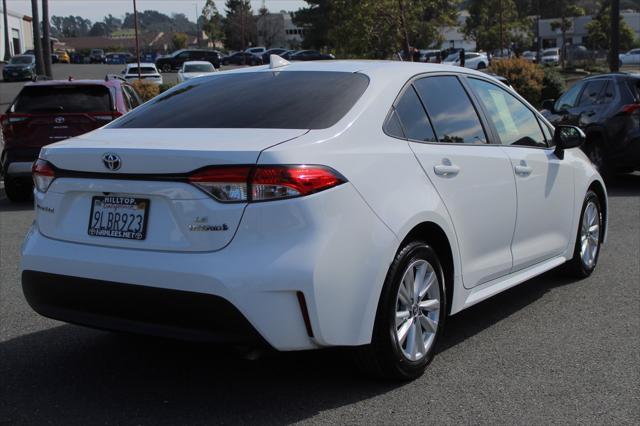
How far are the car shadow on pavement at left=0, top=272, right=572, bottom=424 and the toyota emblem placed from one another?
96 cm

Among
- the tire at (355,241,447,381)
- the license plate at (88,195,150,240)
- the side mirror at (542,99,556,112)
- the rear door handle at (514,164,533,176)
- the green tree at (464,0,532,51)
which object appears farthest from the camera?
the green tree at (464,0,532,51)

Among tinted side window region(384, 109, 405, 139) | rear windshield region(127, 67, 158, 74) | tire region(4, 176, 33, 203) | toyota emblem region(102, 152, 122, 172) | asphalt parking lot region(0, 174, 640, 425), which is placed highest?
tinted side window region(384, 109, 405, 139)

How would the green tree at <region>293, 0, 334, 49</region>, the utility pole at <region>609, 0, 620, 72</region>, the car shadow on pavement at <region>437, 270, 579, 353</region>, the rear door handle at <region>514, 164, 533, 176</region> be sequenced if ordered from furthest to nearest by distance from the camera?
the green tree at <region>293, 0, 334, 49</region> → the utility pole at <region>609, 0, 620, 72</region> → the rear door handle at <region>514, 164, 533, 176</region> → the car shadow on pavement at <region>437, 270, 579, 353</region>

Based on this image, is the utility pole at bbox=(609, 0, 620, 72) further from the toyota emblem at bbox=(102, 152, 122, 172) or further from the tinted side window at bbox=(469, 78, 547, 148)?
the toyota emblem at bbox=(102, 152, 122, 172)

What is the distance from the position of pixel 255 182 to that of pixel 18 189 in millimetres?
9593

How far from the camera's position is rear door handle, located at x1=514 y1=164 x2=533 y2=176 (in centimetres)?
Answer: 551

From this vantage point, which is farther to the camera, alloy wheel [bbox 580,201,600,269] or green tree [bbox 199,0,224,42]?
green tree [bbox 199,0,224,42]

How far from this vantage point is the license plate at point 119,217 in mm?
4004

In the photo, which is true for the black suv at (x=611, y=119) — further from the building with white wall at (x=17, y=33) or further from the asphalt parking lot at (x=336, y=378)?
the building with white wall at (x=17, y=33)

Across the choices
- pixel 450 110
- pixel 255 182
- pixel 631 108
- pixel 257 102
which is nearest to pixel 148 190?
pixel 255 182

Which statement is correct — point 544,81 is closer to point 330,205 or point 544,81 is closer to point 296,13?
point 330,205

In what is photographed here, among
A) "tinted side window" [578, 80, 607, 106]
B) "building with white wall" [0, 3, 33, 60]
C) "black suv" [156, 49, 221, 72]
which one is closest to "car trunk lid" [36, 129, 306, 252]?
"tinted side window" [578, 80, 607, 106]

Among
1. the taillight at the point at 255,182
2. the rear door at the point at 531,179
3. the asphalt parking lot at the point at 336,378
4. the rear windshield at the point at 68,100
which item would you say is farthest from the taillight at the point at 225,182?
the rear windshield at the point at 68,100

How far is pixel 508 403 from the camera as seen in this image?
4176 mm
